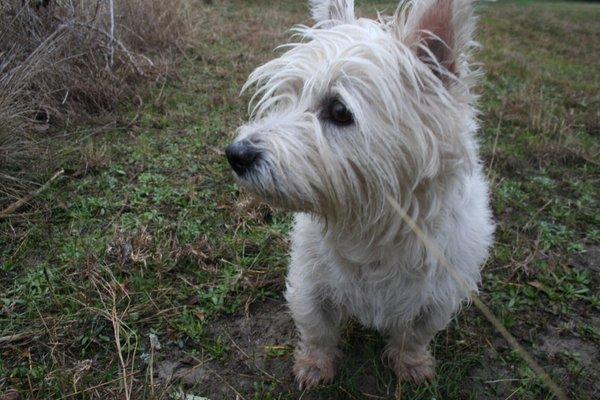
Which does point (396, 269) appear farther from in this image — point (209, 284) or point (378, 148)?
point (209, 284)

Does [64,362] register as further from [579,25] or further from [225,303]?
[579,25]

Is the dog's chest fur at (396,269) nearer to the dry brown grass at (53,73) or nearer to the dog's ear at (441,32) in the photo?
the dog's ear at (441,32)

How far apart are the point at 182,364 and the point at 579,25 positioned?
14374 millimetres

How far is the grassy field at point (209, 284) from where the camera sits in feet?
8.19

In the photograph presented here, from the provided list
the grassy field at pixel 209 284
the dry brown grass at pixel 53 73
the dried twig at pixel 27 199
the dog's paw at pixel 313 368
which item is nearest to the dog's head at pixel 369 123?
the grassy field at pixel 209 284

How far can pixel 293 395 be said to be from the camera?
2.47 meters

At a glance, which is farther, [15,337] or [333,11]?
[15,337]

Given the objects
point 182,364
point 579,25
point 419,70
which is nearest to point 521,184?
point 419,70

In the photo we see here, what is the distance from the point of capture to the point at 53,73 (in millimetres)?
4637

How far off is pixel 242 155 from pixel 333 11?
3.20 feet

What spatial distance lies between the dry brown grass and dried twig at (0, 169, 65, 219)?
0.09 metres

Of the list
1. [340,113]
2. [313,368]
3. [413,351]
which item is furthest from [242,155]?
[413,351]

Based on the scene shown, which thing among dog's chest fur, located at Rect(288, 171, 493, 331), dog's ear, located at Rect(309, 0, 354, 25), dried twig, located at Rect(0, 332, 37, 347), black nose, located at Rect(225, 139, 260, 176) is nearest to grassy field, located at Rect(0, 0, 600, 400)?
dried twig, located at Rect(0, 332, 37, 347)

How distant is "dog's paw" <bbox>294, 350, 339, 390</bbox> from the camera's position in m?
2.50
